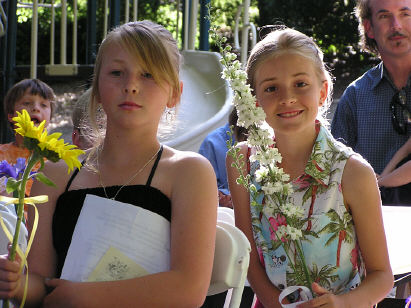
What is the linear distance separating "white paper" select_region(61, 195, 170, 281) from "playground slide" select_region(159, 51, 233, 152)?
360cm

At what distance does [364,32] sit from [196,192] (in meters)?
2.38

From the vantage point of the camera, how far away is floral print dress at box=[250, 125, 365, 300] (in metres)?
2.10

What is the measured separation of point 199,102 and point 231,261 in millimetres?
4993

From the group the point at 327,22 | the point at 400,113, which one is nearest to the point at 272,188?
the point at 400,113

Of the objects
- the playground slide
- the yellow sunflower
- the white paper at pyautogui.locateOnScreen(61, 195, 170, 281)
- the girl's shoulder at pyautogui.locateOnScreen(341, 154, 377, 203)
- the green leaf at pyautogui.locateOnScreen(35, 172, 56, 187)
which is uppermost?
the yellow sunflower

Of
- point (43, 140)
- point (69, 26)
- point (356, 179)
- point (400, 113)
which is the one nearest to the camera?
point (43, 140)

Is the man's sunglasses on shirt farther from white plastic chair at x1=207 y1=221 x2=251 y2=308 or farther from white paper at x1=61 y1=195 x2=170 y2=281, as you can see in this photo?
white paper at x1=61 y1=195 x2=170 y2=281

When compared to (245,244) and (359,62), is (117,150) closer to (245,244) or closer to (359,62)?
(245,244)

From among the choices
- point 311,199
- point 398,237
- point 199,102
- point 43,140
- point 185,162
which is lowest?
point 199,102

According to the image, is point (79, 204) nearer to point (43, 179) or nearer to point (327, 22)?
point (43, 179)

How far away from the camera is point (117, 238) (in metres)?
1.83

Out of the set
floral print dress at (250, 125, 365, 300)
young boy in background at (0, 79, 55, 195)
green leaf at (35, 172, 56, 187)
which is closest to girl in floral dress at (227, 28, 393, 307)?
floral print dress at (250, 125, 365, 300)

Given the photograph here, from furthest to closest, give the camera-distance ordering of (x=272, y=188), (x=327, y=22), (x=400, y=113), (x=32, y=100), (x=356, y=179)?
(x=327, y=22) < (x=32, y=100) < (x=400, y=113) < (x=356, y=179) < (x=272, y=188)

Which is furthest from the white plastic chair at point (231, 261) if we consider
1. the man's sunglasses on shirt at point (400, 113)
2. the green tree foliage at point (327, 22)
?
the green tree foliage at point (327, 22)
